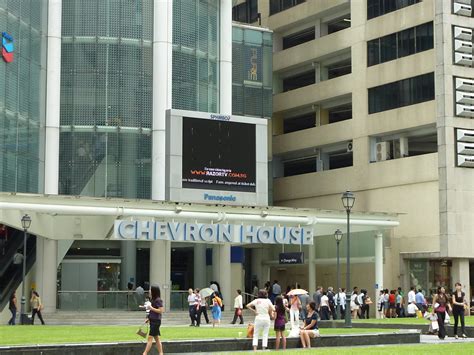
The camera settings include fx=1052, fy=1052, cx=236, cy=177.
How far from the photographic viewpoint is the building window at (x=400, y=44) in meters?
61.1

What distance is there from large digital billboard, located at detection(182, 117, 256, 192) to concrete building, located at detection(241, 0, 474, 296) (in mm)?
9424

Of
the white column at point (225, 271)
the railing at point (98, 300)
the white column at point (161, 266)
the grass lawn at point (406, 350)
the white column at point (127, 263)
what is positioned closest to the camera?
the grass lawn at point (406, 350)

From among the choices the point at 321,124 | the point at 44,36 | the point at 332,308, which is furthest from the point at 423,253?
the point at 44,36

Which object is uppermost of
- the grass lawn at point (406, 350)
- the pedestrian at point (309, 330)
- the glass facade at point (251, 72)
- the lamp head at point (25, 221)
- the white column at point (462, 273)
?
the glass facade at point (251, 72)

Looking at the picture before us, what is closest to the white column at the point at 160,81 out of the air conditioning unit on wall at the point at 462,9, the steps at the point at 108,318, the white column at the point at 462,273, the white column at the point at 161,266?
the white column at the point at 161,266

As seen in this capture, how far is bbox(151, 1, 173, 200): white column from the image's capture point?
55406mm

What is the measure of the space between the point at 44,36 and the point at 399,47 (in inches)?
842

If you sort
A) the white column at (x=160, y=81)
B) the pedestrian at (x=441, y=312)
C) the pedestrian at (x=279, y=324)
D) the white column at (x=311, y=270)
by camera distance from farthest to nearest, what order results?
the white column at (x=311, y=270) < the white column at (x=160, y=81) < the pedestrian at (x=441, y=312) < the pedestrian at (x=279, y=324)

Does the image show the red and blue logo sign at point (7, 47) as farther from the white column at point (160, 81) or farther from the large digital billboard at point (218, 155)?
the large digital billboard at point (218, 155)

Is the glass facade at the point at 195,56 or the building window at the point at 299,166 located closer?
the glass facade at the point at 195,56

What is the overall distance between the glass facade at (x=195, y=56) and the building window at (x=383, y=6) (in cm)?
1110

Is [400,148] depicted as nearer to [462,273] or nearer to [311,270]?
[462,273]

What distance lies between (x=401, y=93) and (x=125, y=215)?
2156 centimetres

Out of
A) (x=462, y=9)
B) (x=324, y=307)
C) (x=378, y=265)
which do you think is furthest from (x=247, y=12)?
(x=324, y=307)
